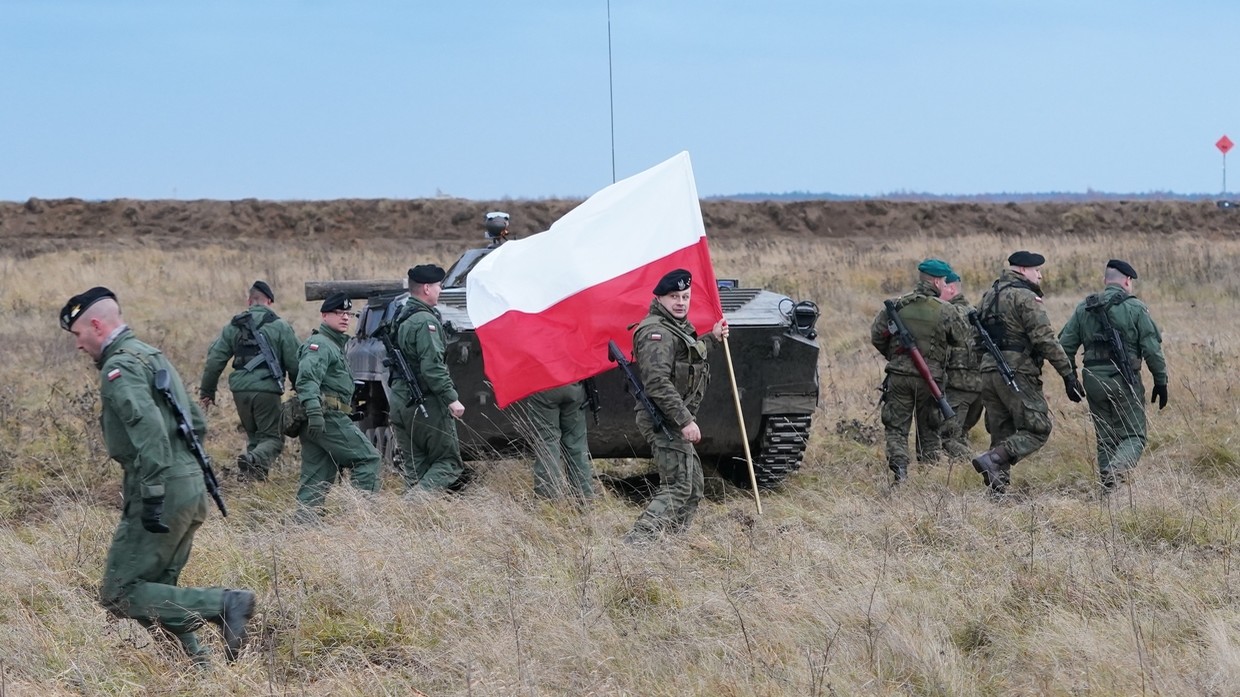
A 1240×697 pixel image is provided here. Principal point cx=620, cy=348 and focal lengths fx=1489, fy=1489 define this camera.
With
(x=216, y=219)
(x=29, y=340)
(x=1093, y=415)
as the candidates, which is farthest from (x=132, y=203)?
(x=1093, y=415)

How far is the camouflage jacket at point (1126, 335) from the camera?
8906 millimetres

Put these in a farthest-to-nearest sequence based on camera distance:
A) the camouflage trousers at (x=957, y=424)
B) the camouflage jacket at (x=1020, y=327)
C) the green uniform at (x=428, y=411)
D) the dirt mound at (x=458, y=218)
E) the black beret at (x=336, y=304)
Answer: the dirt mound at (x=458, y=218)
the camouflage trousers at (x=957, y=424)
the camouflage jacket at (x=1020, y=327)
the black beret at (x=336, y=304)
the green uniform at (x=428, y=411)

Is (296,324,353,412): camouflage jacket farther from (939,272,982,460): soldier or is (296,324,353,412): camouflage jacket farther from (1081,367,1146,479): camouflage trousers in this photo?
(1081,367,1146,479): camouflage trousers

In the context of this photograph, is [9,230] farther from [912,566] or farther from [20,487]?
[912,566]

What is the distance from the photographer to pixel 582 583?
623cm

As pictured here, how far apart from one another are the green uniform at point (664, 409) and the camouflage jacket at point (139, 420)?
7.83 ft

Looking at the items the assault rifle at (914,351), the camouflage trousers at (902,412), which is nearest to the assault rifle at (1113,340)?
the assault rifle at (914,351)

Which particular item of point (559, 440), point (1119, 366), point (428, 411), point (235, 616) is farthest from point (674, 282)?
point (1119, 366)

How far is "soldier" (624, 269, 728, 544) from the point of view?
7039 mm

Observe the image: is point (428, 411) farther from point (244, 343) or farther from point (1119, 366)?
point (1119, 366)

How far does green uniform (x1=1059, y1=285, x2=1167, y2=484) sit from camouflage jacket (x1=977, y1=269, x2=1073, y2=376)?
263 millimetres

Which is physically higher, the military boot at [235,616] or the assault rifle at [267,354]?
the assault rifle at [267,354]

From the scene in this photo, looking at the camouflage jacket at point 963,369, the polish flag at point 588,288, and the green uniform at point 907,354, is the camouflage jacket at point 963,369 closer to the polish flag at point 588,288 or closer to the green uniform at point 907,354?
the green uniform at point 907,354

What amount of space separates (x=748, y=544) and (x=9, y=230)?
36.8 meters
